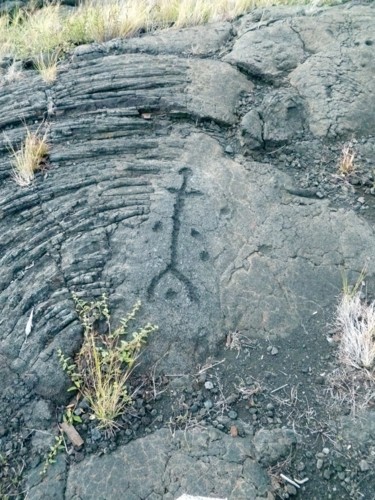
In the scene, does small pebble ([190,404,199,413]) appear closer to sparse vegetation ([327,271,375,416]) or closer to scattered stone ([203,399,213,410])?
scattered stone ([203,399,213,410])

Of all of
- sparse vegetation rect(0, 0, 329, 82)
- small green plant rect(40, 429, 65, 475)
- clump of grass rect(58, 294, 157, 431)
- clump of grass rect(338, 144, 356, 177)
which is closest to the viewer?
small green plant rect(40, 429, 65, 475)

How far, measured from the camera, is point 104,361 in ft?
10.1

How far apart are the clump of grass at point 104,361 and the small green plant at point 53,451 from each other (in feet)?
0.71

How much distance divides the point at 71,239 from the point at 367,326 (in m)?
2.02

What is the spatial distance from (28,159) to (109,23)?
2.53 m

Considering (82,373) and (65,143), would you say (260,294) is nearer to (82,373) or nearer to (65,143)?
(82,373)

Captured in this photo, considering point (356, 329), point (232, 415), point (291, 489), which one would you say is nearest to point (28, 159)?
point (232, 415)

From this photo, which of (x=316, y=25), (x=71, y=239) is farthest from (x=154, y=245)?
(x=316, y=25)

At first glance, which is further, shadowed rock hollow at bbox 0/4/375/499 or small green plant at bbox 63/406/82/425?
shadowed rock hollow at bbox 0/4/375/499

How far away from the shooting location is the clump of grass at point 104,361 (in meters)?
2.97

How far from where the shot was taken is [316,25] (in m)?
5.59

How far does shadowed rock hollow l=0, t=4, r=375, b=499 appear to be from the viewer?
3.31 meters

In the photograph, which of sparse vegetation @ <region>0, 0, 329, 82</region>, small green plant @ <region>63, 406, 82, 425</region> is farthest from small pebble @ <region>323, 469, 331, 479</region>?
sparse vegetation @ <region>0, 0, 329, 82</region>

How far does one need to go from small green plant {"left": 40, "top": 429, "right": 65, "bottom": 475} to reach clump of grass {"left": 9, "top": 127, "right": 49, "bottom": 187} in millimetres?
2005
